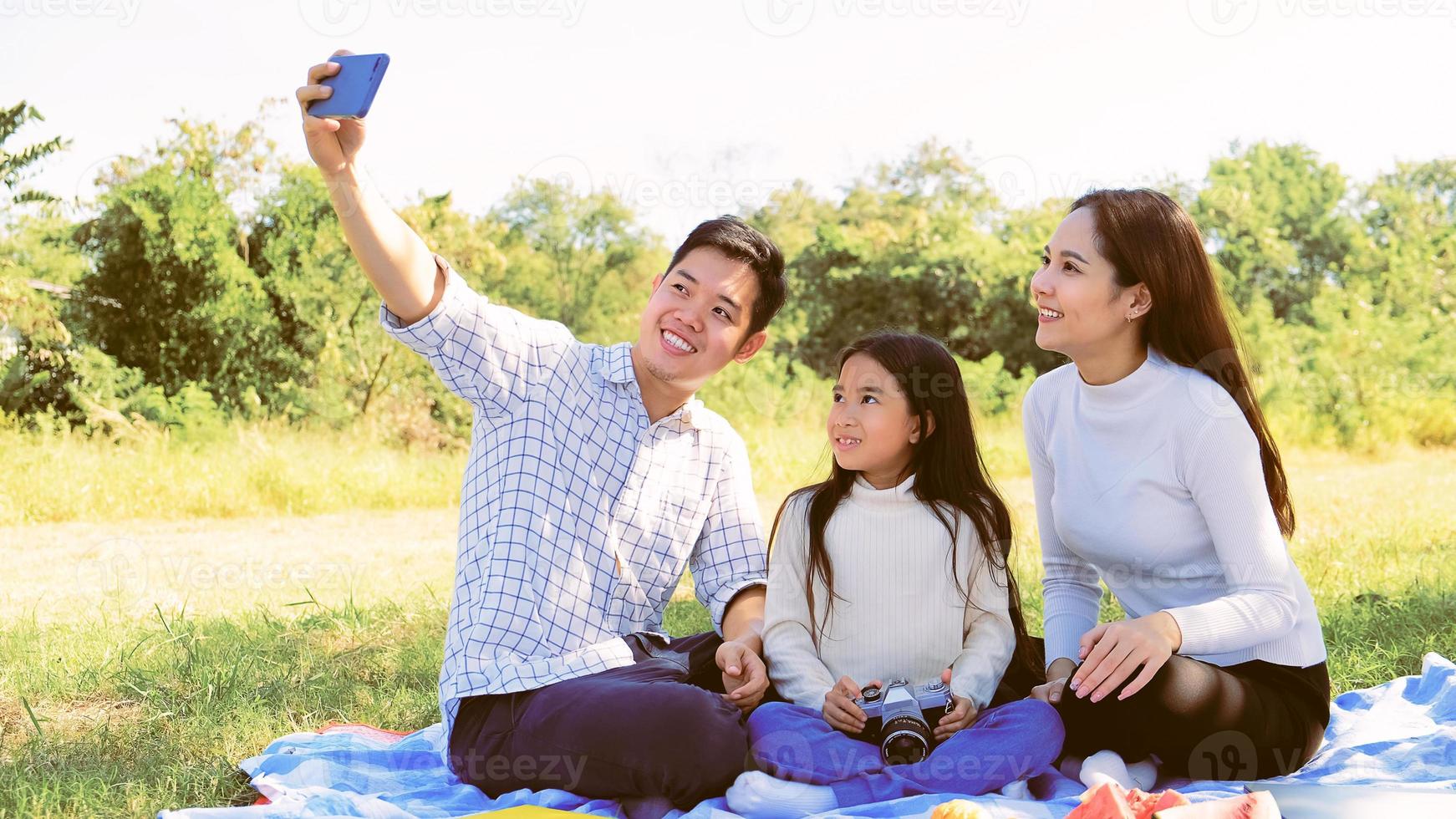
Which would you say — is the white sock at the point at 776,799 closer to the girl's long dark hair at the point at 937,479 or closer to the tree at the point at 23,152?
the girl's long dark hair at the point at 937,479

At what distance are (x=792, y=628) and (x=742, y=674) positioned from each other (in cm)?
17

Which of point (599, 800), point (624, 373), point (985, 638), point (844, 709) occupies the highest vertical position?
point (624, 373)

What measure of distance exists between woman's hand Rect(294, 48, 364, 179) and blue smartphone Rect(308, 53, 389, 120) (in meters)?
0.01

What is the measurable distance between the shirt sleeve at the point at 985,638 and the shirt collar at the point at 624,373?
76 cm

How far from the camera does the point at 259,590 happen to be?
6.20 meters

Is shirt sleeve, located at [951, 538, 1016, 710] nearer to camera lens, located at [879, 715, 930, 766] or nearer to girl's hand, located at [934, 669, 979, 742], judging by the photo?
girl's hand, located at [934, 669, 979, 742]

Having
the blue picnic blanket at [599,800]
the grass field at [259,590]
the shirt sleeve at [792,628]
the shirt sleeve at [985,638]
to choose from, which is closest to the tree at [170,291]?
the grass field at [259,590]

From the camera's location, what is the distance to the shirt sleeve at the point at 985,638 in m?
3.06

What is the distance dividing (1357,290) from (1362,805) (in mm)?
13456

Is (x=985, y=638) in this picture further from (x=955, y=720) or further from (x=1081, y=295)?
(x=1081, y=295)

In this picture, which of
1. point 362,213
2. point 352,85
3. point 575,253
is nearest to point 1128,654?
→ point 362,213

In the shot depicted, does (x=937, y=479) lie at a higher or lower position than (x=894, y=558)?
higher

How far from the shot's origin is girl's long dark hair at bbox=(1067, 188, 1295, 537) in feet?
9.64

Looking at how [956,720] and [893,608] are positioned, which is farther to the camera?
[893,608]
